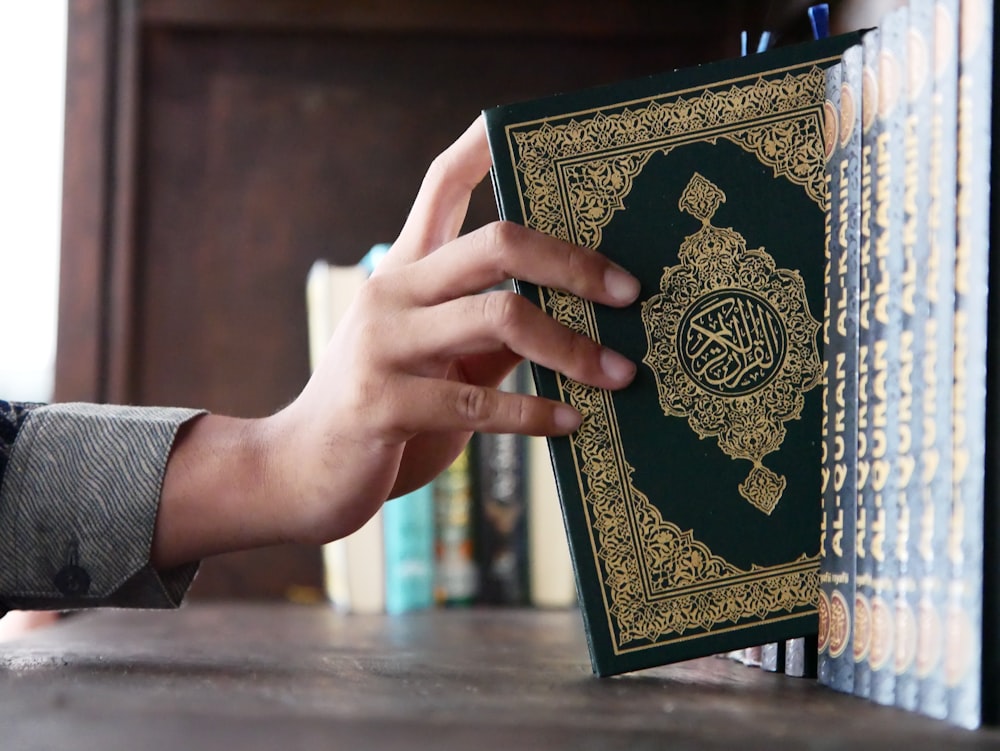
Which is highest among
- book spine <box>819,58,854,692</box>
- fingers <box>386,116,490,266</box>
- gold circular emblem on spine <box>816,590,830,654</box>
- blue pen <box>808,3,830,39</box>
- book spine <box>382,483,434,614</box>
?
blue pen <box>808,3,830,39</box>

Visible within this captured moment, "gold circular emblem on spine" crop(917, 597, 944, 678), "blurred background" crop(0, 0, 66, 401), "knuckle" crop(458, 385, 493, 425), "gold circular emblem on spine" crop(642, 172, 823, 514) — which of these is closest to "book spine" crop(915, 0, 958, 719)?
"gold circular emblem on spine" crop(917, 597, 944, 678)

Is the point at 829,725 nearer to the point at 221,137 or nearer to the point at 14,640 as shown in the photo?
the point at 14,640

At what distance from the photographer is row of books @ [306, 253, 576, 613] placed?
996mm

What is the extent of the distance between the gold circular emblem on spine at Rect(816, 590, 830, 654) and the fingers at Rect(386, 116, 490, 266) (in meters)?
0.32

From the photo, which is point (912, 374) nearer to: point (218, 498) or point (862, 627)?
point (862, 627)

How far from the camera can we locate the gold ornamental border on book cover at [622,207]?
0.47 meters

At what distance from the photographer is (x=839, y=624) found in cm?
44

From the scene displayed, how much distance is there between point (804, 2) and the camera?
31.2 inches

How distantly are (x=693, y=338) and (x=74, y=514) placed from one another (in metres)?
0.42

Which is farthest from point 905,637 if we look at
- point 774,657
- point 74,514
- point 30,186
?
point 30,186

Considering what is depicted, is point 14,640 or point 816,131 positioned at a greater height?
point 816,131

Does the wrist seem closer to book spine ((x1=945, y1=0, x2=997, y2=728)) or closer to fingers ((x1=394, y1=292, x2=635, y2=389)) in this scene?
fingers ((x1=394, y1=292, x2=635, y2=389))

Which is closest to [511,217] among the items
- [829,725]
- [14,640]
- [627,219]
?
[627,219]

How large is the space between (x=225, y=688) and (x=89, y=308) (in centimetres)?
79
